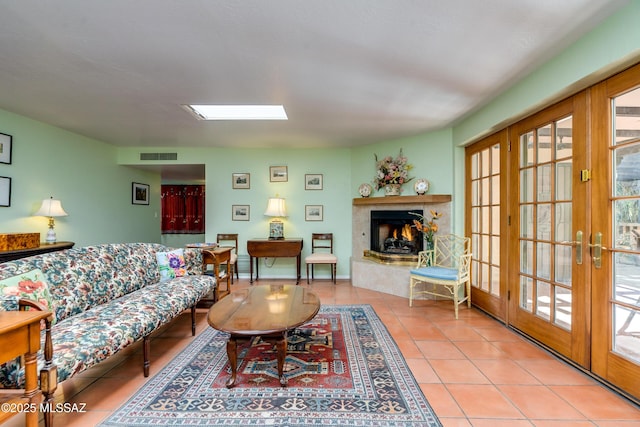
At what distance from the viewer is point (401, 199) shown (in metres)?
3.85

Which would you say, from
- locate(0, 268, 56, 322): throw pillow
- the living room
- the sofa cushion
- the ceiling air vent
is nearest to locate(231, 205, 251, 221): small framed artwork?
the living room

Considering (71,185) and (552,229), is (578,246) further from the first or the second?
(71,185)

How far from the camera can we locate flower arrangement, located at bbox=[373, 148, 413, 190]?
3963 millimetres

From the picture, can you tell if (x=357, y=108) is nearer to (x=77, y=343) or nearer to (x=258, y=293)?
(x=258, y=293)

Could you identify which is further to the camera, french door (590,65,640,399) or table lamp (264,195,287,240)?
table lamp (264,195,287,240)

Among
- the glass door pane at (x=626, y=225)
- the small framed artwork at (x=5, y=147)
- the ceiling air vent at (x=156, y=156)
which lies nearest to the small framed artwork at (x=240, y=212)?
the ceiling air vent at (x=156, y=156)

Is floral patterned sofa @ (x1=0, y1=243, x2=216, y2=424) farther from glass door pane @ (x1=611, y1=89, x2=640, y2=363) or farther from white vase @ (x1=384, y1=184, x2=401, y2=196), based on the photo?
glass door pane @ (x1=611, y1=89, x2=640, y2=363)

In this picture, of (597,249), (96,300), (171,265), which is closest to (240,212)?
(171,265)

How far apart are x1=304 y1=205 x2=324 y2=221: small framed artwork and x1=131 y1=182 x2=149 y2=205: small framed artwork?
313 centimetres

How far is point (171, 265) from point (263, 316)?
160cm

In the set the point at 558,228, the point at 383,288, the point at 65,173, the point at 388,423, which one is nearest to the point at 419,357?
the point at 388,423

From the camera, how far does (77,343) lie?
1449 millimetres

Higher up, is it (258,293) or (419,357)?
(258,293)

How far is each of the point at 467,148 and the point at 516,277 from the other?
64.4 inches
